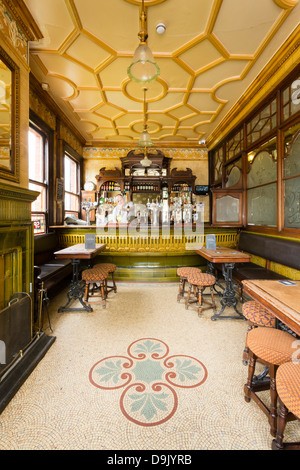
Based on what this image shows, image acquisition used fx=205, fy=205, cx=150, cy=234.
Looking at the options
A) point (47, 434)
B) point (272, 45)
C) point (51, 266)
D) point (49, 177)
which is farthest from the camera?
point (49, 177)

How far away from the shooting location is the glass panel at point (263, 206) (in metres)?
4.12

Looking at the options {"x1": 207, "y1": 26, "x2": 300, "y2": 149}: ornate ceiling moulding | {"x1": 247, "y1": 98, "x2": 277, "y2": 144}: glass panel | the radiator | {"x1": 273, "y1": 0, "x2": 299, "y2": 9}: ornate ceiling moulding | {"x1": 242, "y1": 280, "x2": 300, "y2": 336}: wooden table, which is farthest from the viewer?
{"x1": 247, "y1": 98, "x2": 277, "y2": 144}: glass panel

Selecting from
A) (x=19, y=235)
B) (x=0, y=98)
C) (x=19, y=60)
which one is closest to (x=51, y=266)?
(x=19, y=235)

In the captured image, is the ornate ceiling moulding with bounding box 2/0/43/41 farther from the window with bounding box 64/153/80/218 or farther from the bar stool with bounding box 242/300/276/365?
the bar stool with bounding box 242/300/276/365

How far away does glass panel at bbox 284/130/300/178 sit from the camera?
11.2 ft

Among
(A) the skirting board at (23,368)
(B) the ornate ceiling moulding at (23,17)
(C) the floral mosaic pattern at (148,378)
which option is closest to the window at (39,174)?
(B) the ornate ceiling moulding at (23,17)

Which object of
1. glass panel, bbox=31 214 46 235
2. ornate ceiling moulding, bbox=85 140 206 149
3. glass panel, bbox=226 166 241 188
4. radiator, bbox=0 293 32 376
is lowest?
radiator, bbox=0 293 32 376

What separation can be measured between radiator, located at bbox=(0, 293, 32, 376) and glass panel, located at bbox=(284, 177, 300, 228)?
13.8ft

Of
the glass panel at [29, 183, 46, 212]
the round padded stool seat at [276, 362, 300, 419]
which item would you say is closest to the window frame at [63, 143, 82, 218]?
the glass panel at [29, 183, 46, 212]

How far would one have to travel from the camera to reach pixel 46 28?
3.02 meters

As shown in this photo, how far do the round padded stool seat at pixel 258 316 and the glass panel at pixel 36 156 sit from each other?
4.79 metres

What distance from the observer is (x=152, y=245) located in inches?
194

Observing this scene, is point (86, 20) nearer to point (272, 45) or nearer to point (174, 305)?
point (272, 45)

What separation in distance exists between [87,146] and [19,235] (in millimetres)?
6342
